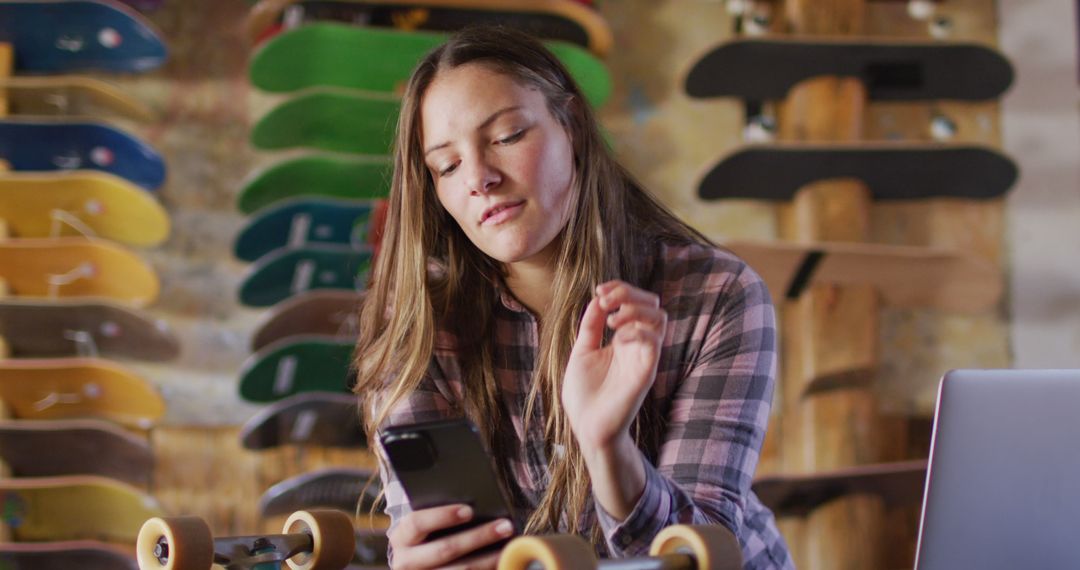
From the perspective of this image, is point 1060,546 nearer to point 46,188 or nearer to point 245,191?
point 245,191

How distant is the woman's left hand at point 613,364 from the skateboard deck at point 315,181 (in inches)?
65.7

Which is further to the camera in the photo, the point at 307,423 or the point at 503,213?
the point at 307,423

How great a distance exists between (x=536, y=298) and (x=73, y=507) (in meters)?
1.58

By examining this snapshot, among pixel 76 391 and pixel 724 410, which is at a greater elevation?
pixel 76 391

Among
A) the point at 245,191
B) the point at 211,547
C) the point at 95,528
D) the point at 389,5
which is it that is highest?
the point at 389,5

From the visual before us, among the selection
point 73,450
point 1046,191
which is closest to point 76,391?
point 73,450

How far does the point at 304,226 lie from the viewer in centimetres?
253

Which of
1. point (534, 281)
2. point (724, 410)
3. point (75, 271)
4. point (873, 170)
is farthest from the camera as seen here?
point (873, 170)

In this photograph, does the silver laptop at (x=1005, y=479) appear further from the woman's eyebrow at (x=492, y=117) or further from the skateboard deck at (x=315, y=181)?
the skateboard deck at (x=315, y=181)

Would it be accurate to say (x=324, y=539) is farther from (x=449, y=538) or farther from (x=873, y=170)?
(x=873, y=170)

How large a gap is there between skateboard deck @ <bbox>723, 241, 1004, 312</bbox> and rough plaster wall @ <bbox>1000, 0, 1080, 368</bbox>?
8.6 inches

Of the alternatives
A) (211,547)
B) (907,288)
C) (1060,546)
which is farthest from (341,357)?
(1060,546)

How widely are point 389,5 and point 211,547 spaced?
77.0 inches

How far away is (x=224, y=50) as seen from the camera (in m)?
2.83
